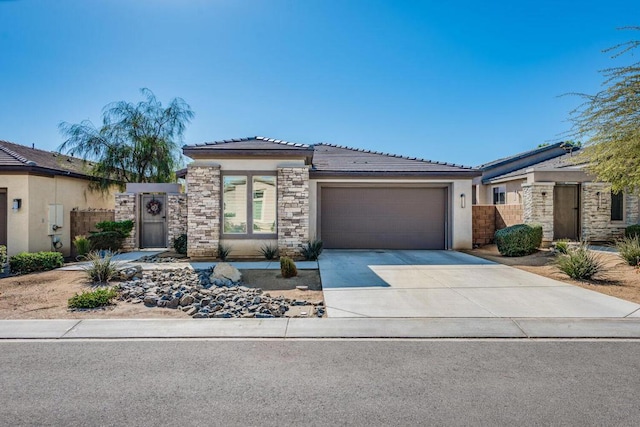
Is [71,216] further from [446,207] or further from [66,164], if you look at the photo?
[446,207]

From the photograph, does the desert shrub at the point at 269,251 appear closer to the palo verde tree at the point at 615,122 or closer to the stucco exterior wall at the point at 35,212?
the stucco exterior wall at the point at 35,212

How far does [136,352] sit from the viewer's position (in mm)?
4570

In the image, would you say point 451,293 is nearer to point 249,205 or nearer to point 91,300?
point 91,300

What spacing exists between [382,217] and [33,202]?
40.0 feet

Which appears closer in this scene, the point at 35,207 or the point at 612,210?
the point at 35,207

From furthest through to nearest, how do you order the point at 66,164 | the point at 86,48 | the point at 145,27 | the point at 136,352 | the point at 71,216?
1. the point at 66,164
2. the point at 71,216
3. the point at 86,48
4. the point at 145,27
5. the point at 136,352

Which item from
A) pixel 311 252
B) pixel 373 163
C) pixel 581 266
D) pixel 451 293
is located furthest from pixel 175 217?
pixel 581 266

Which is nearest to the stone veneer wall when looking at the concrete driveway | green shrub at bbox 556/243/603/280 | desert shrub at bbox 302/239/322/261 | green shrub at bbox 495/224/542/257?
green shrub at bbox 495/224/542/257

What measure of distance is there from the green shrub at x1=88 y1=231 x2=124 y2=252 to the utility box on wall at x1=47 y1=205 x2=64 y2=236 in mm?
1320

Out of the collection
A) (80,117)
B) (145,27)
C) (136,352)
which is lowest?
(136,352)

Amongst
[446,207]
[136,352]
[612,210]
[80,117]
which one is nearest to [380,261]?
[446,207]

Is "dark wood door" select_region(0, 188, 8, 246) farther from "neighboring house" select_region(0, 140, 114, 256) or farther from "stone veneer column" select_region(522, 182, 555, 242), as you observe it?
"stone veneer column" select_region(522, 182, 555, 242)

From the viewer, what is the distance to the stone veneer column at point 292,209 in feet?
39.1

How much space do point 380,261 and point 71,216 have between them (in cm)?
1203
